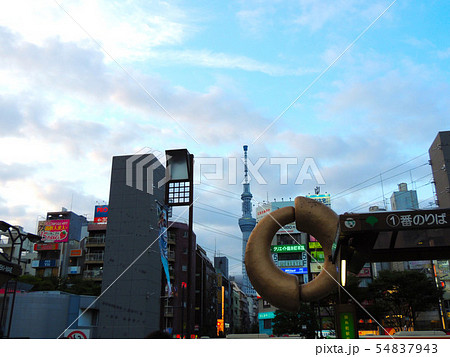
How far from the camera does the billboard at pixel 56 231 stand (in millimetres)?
70000

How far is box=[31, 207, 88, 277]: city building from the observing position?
67625mm

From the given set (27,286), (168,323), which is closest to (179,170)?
(27,286)

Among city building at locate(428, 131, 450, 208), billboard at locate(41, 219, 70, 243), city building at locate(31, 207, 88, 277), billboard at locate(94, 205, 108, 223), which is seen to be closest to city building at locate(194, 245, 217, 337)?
billboard at locate(94, 205, 108, 223)

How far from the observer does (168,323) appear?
5928 centimetres

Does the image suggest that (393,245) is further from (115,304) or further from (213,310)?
(213,310)

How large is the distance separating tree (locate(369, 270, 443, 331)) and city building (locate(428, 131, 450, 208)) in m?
16.6

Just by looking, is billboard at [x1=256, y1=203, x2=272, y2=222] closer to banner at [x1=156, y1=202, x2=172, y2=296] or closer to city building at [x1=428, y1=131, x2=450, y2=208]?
city building at [x1=428, y1=131, x2=450, y2=208]

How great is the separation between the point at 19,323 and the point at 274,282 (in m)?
36.7

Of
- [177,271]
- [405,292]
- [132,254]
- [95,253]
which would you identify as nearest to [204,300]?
[177,271]

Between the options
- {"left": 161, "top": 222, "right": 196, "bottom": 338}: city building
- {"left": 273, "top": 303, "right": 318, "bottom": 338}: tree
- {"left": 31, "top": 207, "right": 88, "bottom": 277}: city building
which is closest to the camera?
{"left": 273, "top": 303, "right": 318, "bottom": 338}: tree

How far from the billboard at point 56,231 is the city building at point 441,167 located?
59.9m

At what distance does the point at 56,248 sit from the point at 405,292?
2130 inches

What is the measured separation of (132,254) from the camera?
3478 cm
